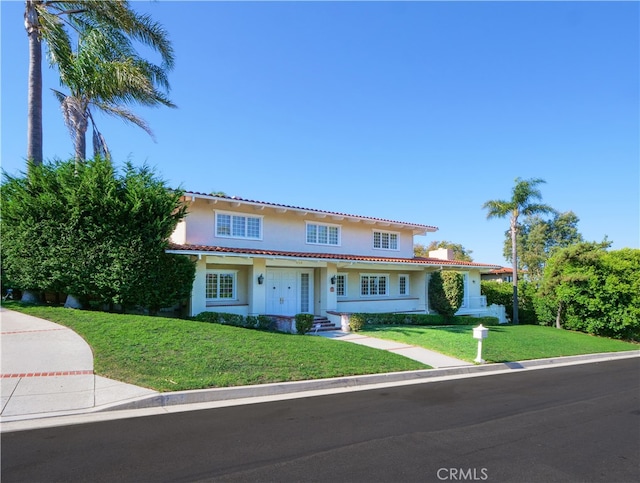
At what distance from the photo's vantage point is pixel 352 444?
213 inches

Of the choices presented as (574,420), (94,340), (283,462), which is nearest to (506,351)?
(574,420)

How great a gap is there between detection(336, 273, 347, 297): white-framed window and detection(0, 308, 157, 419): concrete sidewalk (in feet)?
42.6

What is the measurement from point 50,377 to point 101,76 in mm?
12573

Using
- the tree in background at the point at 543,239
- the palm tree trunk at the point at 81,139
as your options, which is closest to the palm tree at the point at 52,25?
the palm tree trunk at the point at 81,139

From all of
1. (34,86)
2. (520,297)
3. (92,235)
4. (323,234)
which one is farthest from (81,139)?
(520,297)

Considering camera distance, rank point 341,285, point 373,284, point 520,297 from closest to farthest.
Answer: point 341,285 < point 373,284 < point 520,297

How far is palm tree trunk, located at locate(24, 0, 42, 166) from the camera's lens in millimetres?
15758

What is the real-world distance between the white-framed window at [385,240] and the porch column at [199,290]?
11.1m

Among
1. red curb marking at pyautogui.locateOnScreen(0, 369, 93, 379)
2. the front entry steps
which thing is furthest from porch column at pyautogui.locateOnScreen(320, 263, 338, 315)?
red curb marking at pyautogui.locateOnScreen(0, 369, 93, 379)

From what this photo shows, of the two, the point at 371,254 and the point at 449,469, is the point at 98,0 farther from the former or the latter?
the point at 449,469

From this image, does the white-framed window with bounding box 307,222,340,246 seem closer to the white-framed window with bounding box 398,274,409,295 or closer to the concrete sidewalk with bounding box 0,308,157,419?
the white-framed window with bounding box 398,274,409,295

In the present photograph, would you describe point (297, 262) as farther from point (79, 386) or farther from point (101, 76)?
point (79, 386)

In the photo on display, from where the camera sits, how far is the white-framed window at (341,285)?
2165 cm

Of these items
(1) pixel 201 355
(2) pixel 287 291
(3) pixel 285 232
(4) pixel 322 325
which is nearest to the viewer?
(1) pixel 201 355
